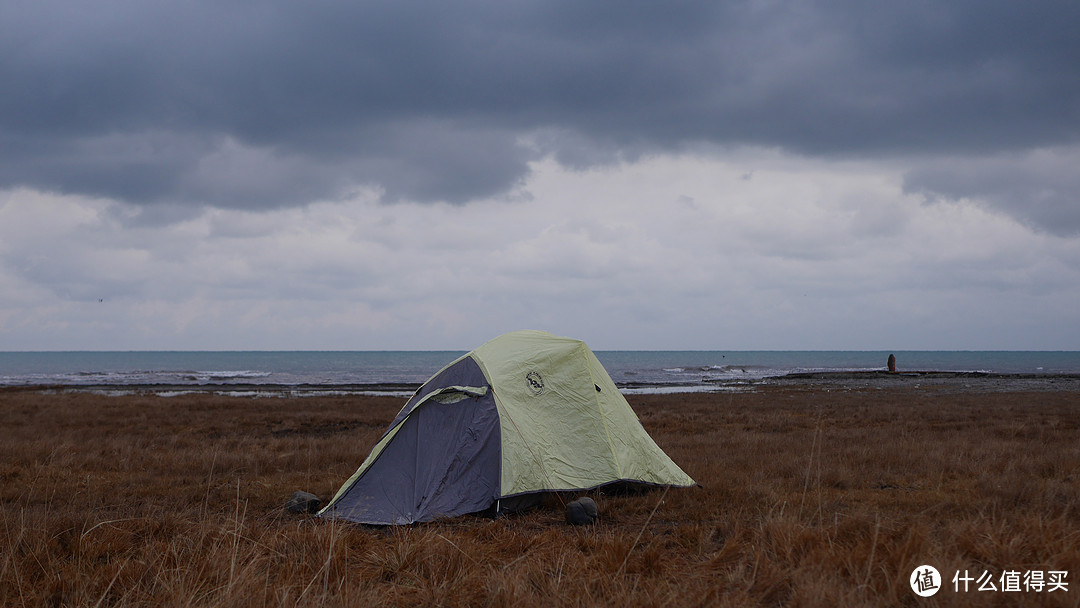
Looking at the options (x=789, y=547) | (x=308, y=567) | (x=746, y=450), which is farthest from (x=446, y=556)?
(x=746, y=450)

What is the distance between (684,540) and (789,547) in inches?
55.1

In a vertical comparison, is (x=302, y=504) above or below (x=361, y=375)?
above

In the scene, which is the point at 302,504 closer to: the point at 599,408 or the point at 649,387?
the point at 599,408

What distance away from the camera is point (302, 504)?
26.9ft

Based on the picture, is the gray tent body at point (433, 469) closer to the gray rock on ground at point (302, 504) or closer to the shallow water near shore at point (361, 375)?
the gray rock on ground at point (302, 504)

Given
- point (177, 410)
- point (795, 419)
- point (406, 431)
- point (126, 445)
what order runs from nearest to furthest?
point (406, 431), point (126, 445), point (795, 419), point (177, 410)

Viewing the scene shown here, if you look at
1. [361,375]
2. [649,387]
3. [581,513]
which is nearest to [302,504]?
[581,513]

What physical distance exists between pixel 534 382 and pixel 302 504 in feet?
11.1

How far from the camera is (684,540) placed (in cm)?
627

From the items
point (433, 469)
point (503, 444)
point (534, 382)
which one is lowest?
point (433, 469)

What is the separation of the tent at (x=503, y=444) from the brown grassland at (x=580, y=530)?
389 mm

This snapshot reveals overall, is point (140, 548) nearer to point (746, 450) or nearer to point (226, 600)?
point (226, 600)

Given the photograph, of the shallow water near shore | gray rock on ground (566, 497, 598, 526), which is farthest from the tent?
the shallow water near shore

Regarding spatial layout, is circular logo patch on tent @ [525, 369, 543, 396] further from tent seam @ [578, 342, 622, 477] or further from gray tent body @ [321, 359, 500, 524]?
tent seam @ [578, 342, 622, 477]
